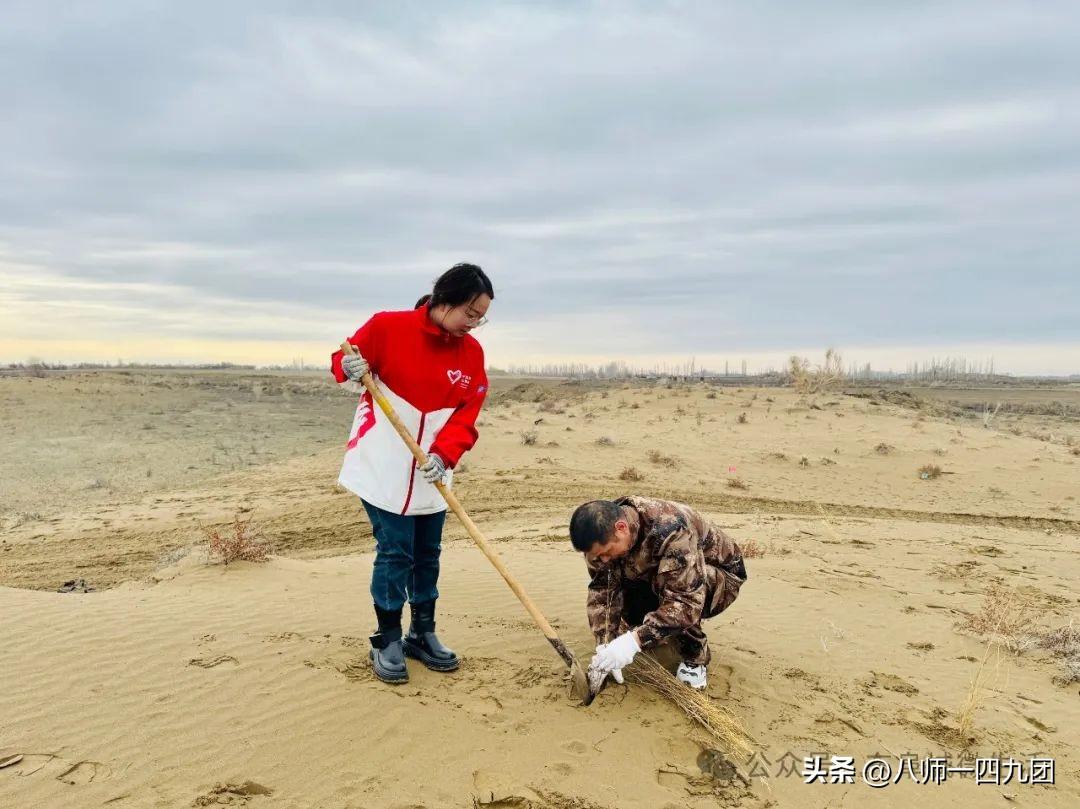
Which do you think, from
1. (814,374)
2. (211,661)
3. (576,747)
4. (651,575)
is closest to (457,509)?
(651,575)

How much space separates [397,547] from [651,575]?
52.5 inches

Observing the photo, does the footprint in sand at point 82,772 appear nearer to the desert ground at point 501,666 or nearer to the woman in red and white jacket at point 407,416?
the desert ground at point 501,666

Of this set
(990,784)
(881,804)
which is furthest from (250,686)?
(990,784)

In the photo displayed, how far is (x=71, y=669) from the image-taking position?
3.81 metres

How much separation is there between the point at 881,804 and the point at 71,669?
4204 mm

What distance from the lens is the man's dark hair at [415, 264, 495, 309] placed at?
337cm

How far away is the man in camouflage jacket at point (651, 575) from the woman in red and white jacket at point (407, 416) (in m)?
0.82

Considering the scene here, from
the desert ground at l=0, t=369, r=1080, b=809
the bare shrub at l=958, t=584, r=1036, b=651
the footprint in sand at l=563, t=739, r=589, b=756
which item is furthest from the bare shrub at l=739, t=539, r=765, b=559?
the footprint in sand at l=563, t=739, r=589, b=756

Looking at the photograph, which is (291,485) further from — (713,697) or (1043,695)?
(1043,695)

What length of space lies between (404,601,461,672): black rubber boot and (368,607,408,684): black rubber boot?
201mm

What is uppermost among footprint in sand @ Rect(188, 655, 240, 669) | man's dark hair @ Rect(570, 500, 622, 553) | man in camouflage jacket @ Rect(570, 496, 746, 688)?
man's dark hair @ Rect(570, 500, 622, 553)

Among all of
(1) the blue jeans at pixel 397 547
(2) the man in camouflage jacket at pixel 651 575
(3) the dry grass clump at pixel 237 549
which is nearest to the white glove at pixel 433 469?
(1) the blue jeans at pixel 397 547

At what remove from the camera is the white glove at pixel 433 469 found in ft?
11.2

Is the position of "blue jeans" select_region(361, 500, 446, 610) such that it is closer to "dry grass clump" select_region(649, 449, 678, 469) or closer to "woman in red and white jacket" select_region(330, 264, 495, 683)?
"woman in red and white jacket" select_region(330, 264, 495, 683)
